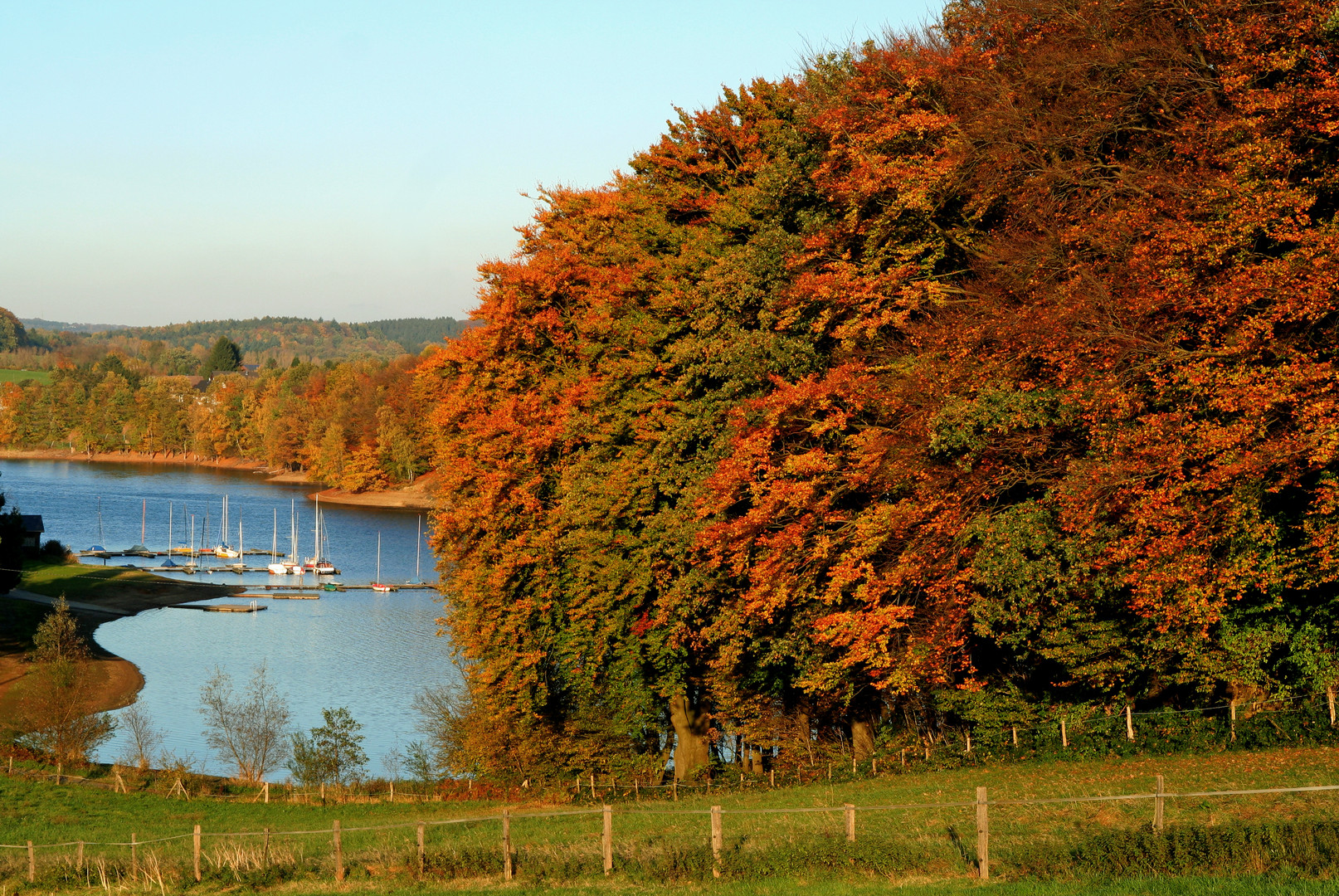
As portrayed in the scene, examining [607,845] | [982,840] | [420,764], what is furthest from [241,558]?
[982,840]

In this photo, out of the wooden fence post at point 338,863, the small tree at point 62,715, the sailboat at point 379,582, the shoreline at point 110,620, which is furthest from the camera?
the sailboat at point 379,582

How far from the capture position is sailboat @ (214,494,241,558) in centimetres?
10612

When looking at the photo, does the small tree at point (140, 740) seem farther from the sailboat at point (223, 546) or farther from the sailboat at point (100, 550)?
the sailboat at point (223, 546)

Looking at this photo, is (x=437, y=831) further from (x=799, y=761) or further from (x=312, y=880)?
(x=799, y=761)

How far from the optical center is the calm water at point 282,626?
50.4 m

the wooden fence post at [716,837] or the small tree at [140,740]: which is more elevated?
the wooden fence post at [716,837]

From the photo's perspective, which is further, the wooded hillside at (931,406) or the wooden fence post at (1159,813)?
the wooded hillside at (931,406)

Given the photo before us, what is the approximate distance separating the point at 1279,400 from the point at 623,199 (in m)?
20.7

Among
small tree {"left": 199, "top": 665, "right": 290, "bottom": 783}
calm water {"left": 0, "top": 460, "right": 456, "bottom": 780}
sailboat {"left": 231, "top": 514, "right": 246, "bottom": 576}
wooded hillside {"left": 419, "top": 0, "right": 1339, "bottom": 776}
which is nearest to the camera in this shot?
wooded hillside {"left": 419, "top": 0, "right": 1339, "bottom": 776}

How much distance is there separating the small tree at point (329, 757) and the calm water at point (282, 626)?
4029 mm

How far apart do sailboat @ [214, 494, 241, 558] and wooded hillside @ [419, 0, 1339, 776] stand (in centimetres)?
7895

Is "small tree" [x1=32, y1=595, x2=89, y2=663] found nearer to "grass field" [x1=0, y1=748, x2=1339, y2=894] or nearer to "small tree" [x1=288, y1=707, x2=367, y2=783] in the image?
"small tree" [x1=288, y1=707, x2=367, y2=783]

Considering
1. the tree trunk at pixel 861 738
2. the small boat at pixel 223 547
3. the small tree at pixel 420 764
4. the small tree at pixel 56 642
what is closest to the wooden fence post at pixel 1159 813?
the tree trunk at pixel 861 738

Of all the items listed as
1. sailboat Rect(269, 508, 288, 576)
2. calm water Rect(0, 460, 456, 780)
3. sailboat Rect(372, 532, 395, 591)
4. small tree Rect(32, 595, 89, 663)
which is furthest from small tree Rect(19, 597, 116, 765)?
sailboat Rect(269, 508, 288, 576)
